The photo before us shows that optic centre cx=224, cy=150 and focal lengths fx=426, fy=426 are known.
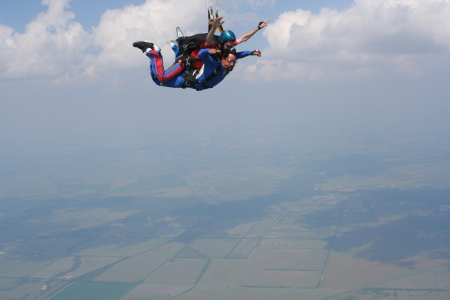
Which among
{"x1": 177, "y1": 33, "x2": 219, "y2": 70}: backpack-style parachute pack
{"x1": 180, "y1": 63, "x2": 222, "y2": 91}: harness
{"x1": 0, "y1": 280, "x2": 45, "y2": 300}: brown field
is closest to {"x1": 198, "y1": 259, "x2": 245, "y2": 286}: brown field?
{"x1": 0, "y1": 280, "x2": 45, "y2": 300}: brown field

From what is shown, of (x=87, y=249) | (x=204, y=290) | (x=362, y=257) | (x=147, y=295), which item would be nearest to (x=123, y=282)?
(x=147, y=295)

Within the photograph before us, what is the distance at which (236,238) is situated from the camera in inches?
4190

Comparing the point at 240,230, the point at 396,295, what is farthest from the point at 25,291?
the point at 396,295

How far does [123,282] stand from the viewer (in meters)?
80.5

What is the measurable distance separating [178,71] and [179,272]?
78080 millimetres

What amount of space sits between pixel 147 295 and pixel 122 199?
9961 centimetres

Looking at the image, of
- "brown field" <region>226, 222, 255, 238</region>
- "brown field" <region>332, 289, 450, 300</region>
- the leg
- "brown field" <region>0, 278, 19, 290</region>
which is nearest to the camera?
the leg

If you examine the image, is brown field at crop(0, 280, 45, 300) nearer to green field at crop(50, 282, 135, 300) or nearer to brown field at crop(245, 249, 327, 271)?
green field at crop(50, 282, 135, 300)

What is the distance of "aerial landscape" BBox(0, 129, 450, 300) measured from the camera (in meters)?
77.1

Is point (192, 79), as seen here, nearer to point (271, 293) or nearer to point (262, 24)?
point (262, 24)

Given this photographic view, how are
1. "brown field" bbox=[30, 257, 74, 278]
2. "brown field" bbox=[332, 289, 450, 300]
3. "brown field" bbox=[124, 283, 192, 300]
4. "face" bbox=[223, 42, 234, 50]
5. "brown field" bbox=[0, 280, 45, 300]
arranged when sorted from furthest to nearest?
1. "brown field" bbox=[30, 257, 74, 278]
2. "brown field" bbox=[0, 280, 45, 300]
3. "brown field" bbox=[124, 283, 192, 300]
4. "brown field" bbox=[332, 289, 450, 300]
5. "face" bbox=[223, 42, 234, 50]

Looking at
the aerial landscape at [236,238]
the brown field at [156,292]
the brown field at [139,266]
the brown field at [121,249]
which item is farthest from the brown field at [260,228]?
the brown field at [156,292]

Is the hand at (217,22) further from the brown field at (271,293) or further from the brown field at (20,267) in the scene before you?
the brown field at (20,267)

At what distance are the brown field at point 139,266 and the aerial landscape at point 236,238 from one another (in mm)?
278
